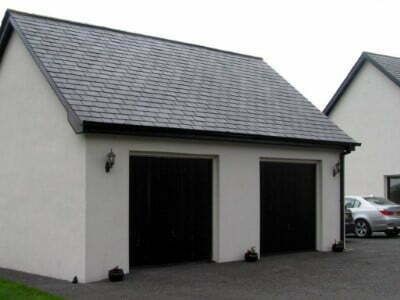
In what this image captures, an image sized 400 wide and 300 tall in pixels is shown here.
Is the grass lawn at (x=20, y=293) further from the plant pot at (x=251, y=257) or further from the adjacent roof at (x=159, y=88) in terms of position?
the plant pot at (x=251, y=257)

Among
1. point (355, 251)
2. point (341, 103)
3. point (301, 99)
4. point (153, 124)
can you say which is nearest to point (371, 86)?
point (341, 103)

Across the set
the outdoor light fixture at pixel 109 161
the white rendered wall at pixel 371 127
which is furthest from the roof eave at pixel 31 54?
the white rendered wall at pixel 371 127

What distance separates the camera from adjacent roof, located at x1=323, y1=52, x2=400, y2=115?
27431 mm

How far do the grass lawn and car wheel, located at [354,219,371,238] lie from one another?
45.9 feet

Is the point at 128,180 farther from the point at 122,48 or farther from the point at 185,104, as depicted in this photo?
the point at 122,48

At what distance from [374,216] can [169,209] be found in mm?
10715

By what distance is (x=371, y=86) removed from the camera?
28.6 meters

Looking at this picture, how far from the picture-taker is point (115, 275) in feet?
41.5

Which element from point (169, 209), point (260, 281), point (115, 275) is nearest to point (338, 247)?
point (169, 209)

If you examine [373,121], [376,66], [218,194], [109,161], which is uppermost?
[376,66]

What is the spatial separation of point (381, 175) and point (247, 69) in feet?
35.5

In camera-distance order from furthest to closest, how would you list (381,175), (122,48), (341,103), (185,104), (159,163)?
(341,103) < (381,175) < (122,48) < (185,104) < (159,163)

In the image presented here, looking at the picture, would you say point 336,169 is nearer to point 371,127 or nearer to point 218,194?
point 218,194

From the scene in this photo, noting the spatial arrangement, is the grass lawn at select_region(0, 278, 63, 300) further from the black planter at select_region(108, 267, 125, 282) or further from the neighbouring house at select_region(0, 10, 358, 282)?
the black planter at select_region(108, 267, 125, 282)
